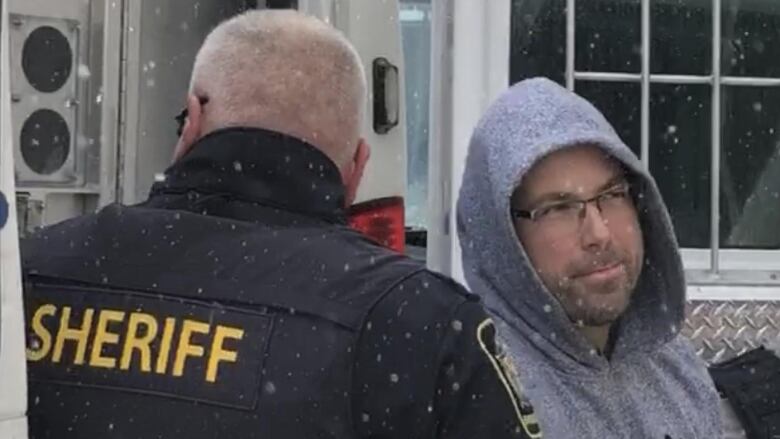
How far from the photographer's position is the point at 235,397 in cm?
Answer: 155

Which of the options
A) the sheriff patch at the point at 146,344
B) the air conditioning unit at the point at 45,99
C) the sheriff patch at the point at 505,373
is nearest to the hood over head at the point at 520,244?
the sheriff patch at the point at 505,373

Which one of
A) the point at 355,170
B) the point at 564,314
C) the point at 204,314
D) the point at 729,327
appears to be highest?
the point at 355,170

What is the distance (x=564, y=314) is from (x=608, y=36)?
1790 mm

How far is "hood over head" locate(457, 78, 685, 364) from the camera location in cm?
217

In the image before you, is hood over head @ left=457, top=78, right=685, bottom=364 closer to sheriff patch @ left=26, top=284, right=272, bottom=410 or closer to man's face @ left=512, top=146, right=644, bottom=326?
man's face @ left=512, top=146, right=644, bottom=326

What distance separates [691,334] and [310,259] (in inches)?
88.5

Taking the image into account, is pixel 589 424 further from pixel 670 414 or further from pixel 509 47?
pixel 509 47

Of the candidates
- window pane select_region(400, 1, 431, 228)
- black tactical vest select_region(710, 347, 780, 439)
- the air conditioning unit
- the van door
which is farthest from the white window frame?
the van door

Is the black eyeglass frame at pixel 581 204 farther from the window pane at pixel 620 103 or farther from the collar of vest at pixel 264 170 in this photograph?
the window pane at pixel 620 103

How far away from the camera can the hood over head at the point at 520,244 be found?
85.5 inches

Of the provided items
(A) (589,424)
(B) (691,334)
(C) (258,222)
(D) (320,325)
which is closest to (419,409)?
(D) (320,325)

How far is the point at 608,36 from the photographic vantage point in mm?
3807

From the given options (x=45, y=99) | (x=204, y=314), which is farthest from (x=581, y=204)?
(x=45, y=99)

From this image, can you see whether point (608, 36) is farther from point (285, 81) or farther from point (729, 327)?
point (285, 81)
